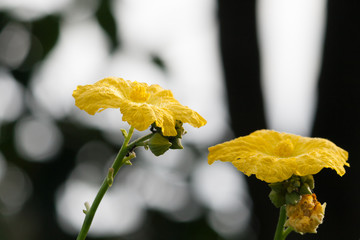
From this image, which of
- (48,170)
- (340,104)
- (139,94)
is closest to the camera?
(139,94)

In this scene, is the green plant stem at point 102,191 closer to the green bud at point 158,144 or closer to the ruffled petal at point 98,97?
the green bud at point 158,144

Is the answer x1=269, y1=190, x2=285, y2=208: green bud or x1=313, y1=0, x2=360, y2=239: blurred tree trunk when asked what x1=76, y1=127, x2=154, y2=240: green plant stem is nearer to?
x1=269, y1=190, x2=285, y2=208: green bud

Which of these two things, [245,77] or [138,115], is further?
[245,77]

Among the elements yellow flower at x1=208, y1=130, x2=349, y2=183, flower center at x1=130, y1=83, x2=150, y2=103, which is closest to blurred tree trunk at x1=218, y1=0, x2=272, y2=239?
yellow flower at x1=208, y1=130, x2=349, y2=183

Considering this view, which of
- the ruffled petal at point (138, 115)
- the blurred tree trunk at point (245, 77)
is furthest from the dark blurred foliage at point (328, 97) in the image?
the ruffled petal at point (138, 115)

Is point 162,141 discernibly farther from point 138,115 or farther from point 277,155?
point 277,155

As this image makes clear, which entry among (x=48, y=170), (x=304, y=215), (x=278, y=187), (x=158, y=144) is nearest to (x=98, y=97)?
(x=158, y=144)
